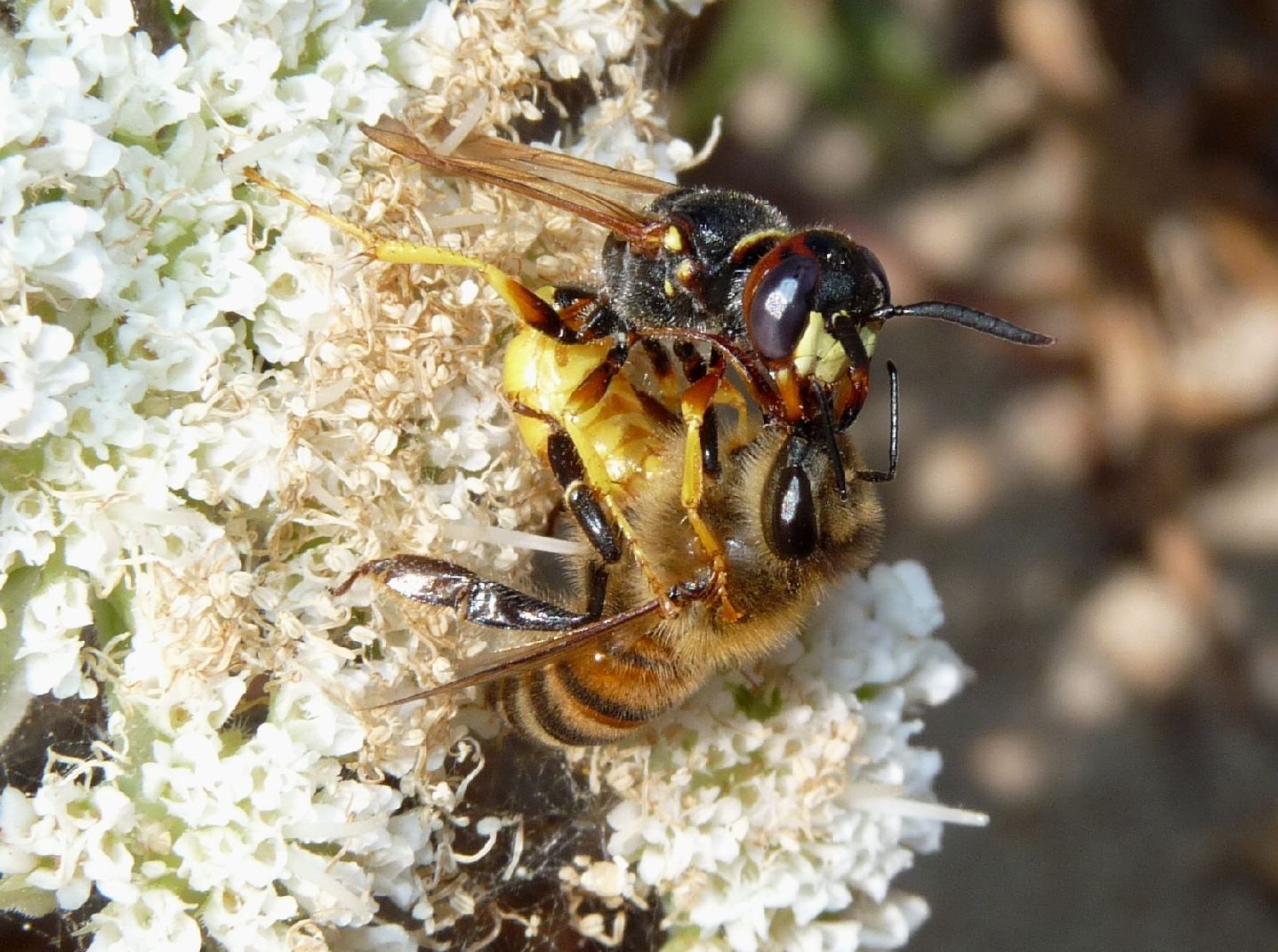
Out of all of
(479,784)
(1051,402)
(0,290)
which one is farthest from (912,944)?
(0,290)

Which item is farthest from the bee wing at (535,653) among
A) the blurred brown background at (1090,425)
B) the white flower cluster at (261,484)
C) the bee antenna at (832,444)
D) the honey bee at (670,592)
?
the blurred brown background at (1090,425)

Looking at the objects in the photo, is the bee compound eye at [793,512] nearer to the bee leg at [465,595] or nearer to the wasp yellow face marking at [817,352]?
the wasp yellow face marking at [817,352]

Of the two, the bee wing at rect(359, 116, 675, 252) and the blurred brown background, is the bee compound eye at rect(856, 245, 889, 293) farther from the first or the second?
the blurred brown background

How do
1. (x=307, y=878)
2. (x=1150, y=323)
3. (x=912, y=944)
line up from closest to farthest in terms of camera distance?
(x=307, y=878), (x=912, y=944), (x=1150, y=323)

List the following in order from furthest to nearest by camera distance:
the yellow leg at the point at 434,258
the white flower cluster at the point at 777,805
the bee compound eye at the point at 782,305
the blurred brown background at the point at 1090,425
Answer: the blurred brown background at the point at 1090,425, the white flower cluster at the point at 777,805, the yellow leg at the point at 434,258, the bee compound eye at the point at 782,305

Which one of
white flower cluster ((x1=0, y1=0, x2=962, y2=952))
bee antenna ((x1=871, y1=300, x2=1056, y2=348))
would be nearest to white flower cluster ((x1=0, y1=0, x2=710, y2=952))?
white flower cluster ((x1=0, y1=0, x2=962, y2=952))

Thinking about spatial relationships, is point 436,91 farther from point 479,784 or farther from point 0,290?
point 479,784
